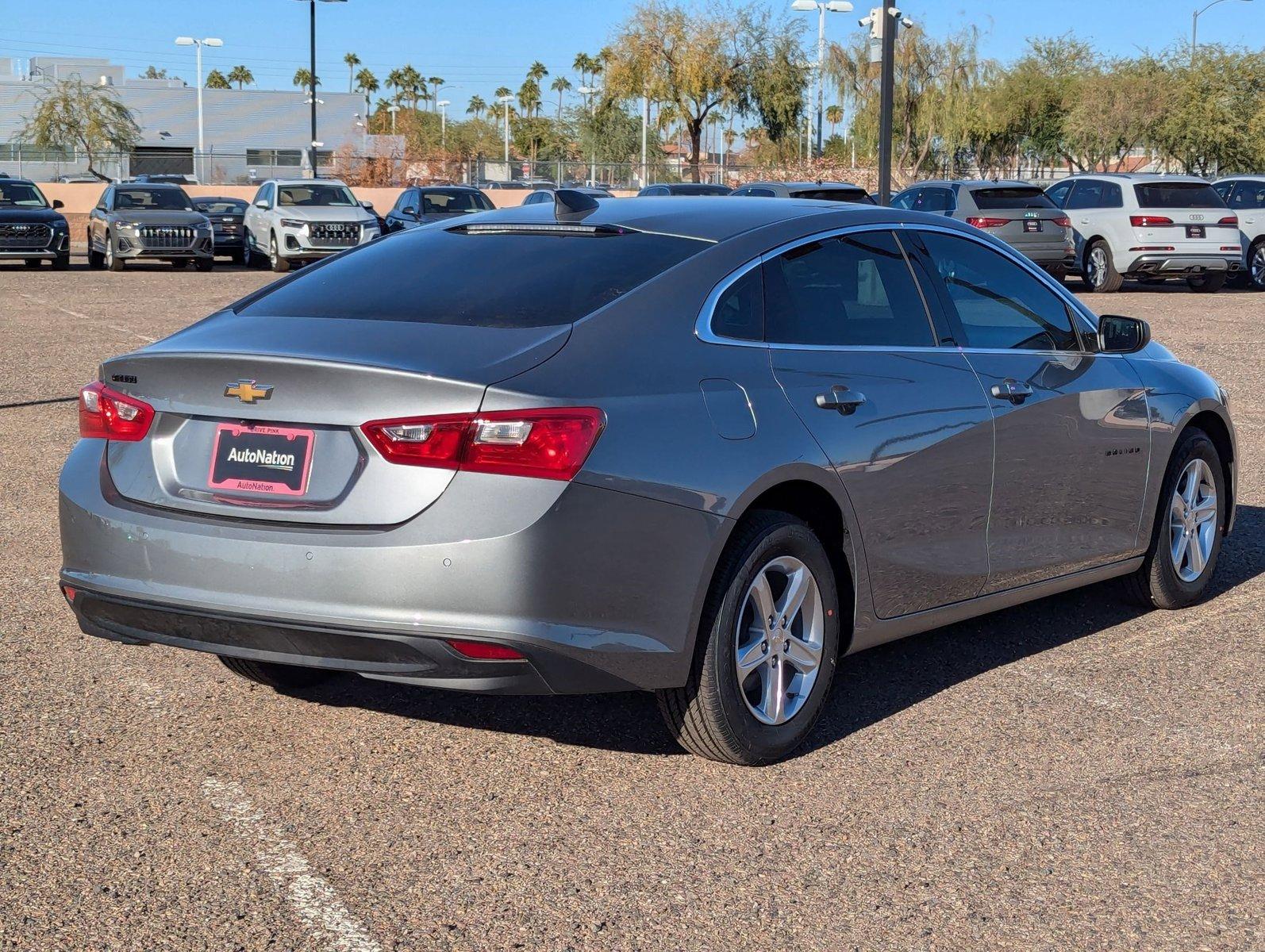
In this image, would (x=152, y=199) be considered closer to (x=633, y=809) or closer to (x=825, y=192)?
(x=825, y=192)

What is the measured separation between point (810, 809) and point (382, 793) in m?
1.13

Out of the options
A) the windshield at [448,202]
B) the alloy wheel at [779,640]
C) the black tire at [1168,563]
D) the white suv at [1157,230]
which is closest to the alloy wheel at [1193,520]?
the black tire at [1168,563]

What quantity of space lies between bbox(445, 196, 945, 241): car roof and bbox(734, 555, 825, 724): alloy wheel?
1.03 metres

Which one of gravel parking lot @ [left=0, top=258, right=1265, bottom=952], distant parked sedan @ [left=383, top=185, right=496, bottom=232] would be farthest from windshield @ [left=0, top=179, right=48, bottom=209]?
gravel parking lot @ [left=0, top=258, right=1265, bottom=952]

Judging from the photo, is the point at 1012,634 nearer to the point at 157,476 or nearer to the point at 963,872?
the point at 963,872

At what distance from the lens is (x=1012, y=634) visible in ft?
20.4

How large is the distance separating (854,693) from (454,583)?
6.26ft

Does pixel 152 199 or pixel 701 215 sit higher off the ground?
pixel 152 199

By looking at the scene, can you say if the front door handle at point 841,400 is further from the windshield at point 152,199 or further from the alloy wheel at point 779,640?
the windshield at point 152,199

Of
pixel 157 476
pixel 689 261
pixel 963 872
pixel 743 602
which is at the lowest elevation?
pixel 963 872

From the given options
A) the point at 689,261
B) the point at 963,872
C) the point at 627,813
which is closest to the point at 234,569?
the point at 627,813

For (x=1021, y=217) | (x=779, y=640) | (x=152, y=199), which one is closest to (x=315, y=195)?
(x=152, y=199)

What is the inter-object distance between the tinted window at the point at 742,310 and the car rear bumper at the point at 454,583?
2.06 ft

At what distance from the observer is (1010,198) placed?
26031 mm
